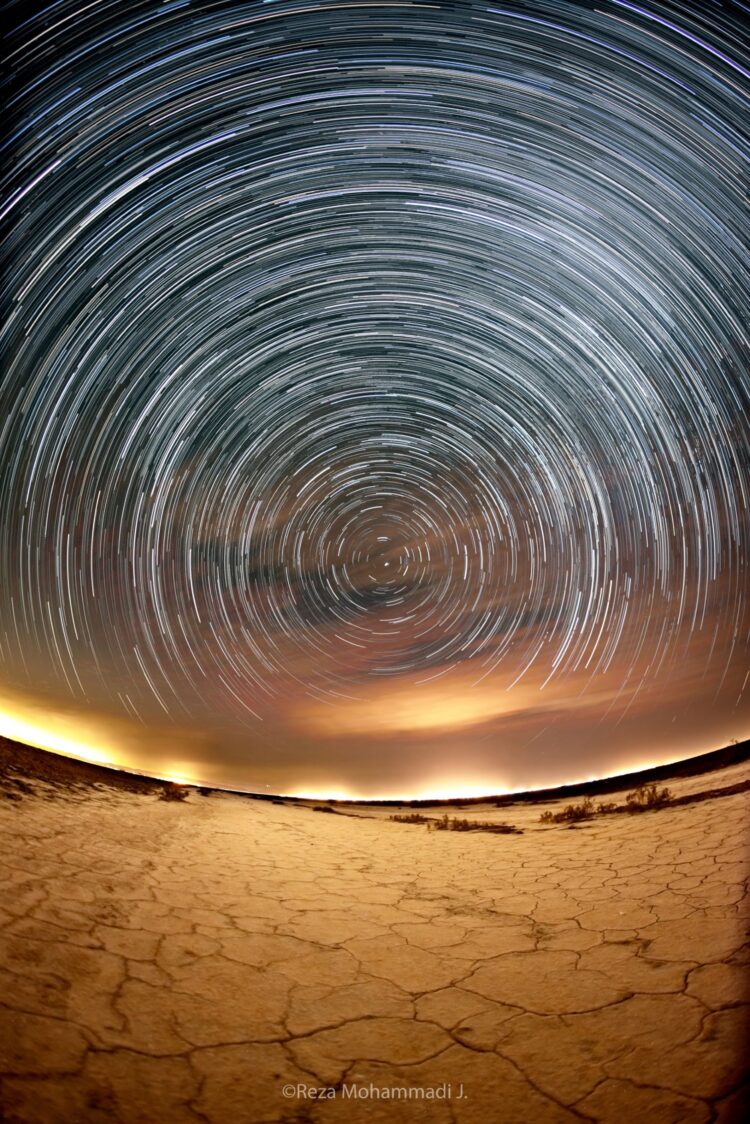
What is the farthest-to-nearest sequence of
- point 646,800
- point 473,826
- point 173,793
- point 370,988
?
1. point 173,793
2. point 473,826
3. point 646,800
4. point 370,988

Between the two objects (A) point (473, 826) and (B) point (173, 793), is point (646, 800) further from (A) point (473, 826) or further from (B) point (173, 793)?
(B) point (173, 793)

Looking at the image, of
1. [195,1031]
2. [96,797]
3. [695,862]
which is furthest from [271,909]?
[96,797]

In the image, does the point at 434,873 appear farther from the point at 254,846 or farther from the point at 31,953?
the point at 31,953

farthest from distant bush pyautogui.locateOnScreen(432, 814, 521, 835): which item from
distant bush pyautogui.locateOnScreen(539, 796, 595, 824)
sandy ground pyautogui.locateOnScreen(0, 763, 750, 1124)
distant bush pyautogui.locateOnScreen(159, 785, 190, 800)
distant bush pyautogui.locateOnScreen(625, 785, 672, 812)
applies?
distant bush pyautogui.locateOnScreen(159, 785, 190, 800)

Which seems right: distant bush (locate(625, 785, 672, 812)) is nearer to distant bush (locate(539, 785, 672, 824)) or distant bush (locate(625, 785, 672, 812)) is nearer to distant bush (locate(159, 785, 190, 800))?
distant bush (locate(539, 785, 672, 824))

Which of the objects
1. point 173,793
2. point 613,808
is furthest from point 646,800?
point 173,793

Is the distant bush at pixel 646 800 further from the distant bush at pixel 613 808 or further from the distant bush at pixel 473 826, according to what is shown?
the distant bush at pixel 473 826
